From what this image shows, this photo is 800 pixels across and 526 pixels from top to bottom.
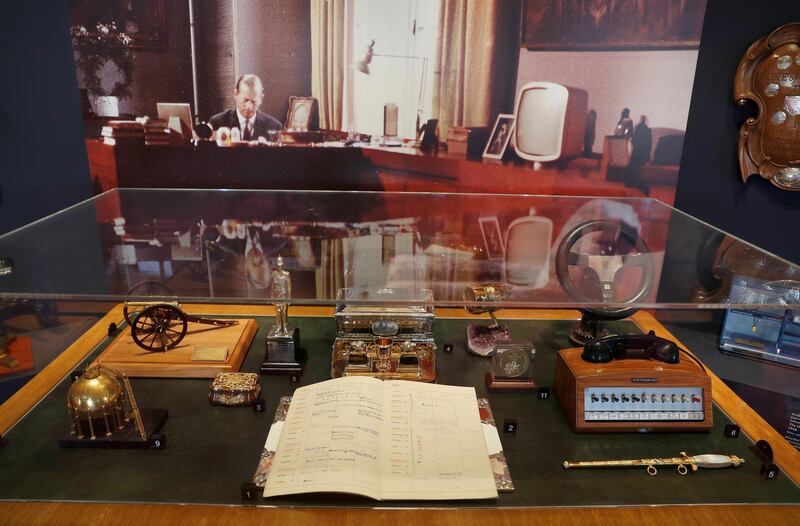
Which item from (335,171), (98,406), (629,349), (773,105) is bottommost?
(98,406)

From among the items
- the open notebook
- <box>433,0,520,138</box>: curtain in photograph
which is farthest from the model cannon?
<box>433,0,520,138</box>: curtain in photograph

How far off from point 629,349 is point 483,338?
20.7 inches

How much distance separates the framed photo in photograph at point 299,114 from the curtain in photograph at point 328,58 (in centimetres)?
4

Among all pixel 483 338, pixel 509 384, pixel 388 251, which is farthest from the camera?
pixel 483 338

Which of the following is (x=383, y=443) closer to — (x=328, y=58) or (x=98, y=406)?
(x=98, y=406)

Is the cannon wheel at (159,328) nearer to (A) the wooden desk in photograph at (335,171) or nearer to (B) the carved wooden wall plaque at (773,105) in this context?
(A) the wooden desk in photograph at (335,171)

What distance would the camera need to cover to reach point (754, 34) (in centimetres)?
218

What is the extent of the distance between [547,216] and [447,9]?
82 cm

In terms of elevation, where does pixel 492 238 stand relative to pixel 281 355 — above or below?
above

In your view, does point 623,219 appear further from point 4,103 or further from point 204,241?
point 4,103

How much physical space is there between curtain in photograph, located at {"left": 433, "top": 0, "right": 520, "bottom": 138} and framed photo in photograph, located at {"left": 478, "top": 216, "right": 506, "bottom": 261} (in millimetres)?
427

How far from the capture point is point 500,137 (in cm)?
232

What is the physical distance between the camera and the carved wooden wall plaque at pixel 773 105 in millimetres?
2125

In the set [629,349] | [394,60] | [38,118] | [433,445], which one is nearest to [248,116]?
[394,60]
